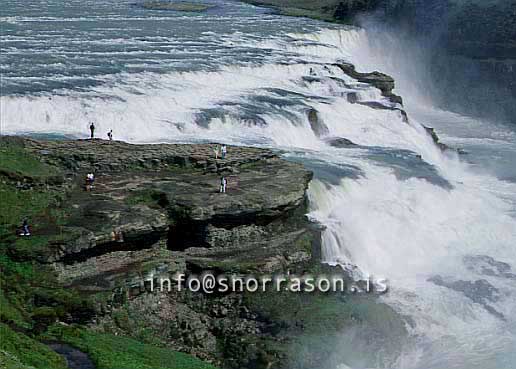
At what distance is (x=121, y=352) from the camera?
13344 millimetres

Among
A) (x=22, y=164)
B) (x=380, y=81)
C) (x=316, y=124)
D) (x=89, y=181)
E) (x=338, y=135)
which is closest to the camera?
Result: (x=22, y=164)

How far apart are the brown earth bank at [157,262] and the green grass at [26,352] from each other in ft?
1.50

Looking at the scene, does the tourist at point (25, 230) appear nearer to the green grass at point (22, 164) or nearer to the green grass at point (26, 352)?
the green grass at point (22, 164)

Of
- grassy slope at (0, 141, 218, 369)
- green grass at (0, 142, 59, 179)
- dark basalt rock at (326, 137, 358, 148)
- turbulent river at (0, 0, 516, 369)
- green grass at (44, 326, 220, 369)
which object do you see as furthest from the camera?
dark basalt rock at (326, 137, 358, 148)

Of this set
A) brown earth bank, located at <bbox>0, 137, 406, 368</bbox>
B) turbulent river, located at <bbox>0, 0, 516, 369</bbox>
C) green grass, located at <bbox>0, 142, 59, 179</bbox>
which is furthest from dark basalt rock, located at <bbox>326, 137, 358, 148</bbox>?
green grass, located at <bbox>0, 142, 59, 179</bbox>

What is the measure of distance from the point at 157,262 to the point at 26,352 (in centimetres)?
440

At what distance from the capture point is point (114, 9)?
55.8 metres

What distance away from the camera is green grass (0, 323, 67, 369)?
11320 mm

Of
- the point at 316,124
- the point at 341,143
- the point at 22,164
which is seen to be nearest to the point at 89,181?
the point at 22,164

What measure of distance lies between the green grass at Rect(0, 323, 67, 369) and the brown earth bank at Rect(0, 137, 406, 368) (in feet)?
1.50

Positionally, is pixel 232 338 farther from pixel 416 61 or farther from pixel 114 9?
pixel 114 9

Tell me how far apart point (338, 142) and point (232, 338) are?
1276 cm

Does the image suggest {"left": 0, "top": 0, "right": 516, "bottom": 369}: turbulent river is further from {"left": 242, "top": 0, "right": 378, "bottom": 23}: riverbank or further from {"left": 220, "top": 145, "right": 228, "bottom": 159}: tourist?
{"left": 242, "top": 0, "right": 378, "bottom": 23}: riverbank

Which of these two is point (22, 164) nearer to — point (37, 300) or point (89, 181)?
point (89, 181)
